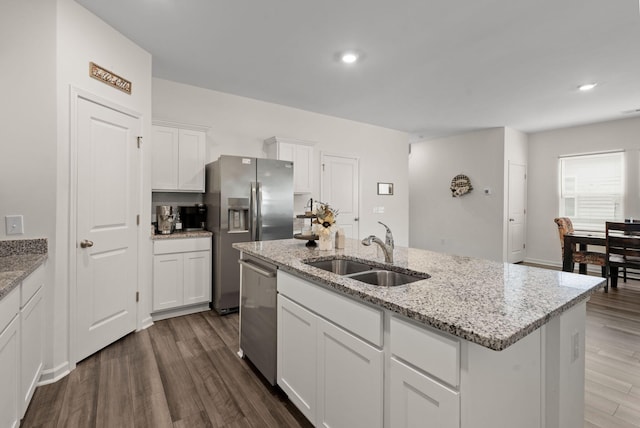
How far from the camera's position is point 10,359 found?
147cm

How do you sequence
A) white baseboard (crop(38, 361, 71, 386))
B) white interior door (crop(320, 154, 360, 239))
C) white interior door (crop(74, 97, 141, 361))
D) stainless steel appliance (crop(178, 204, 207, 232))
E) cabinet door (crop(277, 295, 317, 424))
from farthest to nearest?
1. white interior door (crop(320, 154, 360, 239))
2. stainless steel appliance (crop(178, 204, 207, 232))
3. white interior door (crop(74, 97, 141, 361))
4. white baseboard (crop(38, 361, 71, 386))
5. cabinet door (crop(277, 295, 317, 424))

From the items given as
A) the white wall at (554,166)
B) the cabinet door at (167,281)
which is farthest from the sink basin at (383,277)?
the white wall at (554,166)

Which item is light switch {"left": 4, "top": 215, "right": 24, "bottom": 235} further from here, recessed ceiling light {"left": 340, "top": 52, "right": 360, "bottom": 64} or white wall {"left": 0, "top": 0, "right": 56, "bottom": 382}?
recessed ceiling light {"left": 340, "top": 52, "right": 360, "bottom": 64}

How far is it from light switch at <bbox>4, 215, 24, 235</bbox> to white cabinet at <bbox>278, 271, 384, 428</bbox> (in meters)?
1.83

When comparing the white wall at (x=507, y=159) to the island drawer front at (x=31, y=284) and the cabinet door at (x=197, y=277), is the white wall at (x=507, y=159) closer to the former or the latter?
the cabinet door at (x=197, y=277)

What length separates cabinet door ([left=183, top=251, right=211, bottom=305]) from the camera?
339 cm

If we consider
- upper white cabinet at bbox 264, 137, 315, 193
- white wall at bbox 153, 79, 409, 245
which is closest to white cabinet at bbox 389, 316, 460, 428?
upper white cabinet at bbox 264, 137, 315, 193

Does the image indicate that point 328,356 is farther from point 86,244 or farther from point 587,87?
point 587,87

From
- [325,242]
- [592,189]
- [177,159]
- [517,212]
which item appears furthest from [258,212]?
[592,189]

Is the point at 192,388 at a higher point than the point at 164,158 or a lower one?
lower

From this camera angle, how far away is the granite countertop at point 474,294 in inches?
36.2

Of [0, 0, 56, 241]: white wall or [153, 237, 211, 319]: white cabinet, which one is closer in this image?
[0, 0, 56, 241]: white wall

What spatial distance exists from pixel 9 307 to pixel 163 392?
1031 mm

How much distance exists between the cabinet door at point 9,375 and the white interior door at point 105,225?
2.83ft
